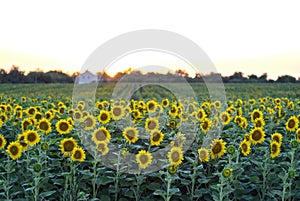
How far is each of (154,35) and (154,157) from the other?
2925 mm

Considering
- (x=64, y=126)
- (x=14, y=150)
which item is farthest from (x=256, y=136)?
(x=14, y=150)

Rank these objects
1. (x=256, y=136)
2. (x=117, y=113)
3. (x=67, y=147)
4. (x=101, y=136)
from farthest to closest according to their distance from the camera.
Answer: (x=117, y=113) → (x=256, y=136) → (x=101, y=136) → (x=67, y=147)

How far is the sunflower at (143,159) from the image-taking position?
4.29 meters

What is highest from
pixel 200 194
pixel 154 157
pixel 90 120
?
pixel 90 120

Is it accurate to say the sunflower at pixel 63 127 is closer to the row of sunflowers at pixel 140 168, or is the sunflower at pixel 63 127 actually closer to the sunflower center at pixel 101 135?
the row of sunflowers at pixel 140 168

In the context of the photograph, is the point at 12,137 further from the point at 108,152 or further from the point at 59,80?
the point at 59,80

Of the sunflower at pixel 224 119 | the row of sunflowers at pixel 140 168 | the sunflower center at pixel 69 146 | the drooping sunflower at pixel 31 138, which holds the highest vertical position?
the sunflower at pixel 224 119

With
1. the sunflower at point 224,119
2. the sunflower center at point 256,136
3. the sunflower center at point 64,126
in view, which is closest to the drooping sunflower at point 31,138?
the sunflower center at point 64,126

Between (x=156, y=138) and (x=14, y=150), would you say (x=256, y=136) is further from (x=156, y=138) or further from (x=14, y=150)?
(x=14, y=150)

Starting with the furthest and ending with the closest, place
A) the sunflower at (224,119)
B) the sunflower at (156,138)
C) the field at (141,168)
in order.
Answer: the sunflower at (224,119) < the sunflower at (156,138) < the field at (141,168)

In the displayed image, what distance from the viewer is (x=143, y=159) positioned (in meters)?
4.29

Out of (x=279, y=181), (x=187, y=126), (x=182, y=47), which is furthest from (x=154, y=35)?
(x=279, y=181)

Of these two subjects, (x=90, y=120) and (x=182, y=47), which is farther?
(x=182, y=47)

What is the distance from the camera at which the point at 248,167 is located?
203 inches
